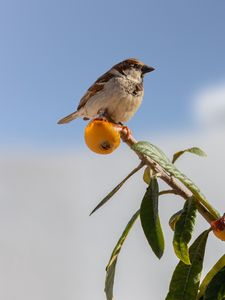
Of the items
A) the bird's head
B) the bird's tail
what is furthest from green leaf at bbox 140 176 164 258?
the bird's tail

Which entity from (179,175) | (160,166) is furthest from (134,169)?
(179,175)

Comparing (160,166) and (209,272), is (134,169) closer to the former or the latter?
(160,166)

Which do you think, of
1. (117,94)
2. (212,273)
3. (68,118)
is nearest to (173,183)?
(212,273)

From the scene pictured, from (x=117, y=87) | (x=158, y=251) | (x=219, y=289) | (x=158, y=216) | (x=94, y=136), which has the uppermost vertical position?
(x=117, y=87)

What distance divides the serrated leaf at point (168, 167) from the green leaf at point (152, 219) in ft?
0.44

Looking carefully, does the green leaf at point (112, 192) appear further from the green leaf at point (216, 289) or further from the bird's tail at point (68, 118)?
the bird's tail at point (68, 118)

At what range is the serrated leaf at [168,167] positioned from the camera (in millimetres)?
1604

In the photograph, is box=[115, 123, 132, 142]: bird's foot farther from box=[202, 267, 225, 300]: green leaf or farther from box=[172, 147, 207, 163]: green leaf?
box=[202, 267, 225, 300]: green leaf

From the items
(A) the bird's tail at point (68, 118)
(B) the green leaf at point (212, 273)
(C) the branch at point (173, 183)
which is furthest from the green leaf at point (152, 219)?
(A) the bird's tail at point (68, 118)

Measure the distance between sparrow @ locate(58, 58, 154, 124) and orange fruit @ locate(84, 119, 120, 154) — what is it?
1094 millimetres

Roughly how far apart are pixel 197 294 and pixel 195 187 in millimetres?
452

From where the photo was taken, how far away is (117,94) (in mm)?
3631

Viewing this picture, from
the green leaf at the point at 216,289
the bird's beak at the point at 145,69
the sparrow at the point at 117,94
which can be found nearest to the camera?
the green leaf at the point at 216,289

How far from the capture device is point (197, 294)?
70.0 inches
